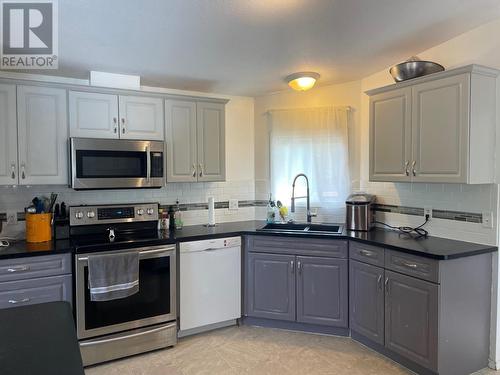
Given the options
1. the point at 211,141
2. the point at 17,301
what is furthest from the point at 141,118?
the point at 17,301

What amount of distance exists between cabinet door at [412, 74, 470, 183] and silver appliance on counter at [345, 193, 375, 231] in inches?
24.1

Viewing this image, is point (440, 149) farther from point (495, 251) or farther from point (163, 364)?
point (163, 364)

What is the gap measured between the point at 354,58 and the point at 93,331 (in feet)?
9.72

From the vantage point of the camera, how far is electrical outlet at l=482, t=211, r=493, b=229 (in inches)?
102

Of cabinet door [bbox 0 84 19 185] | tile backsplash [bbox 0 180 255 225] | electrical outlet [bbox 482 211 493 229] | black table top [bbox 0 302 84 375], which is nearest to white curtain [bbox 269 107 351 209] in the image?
tile backsplash [bbox 0 180 255 225]

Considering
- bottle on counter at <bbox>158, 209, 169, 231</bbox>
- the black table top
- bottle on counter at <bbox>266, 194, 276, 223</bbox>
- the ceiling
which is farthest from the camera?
bottle on counter at <bbox>266, 194, 276, 223</bbox>

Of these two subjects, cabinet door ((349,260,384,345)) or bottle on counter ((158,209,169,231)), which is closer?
cabinet door ((349,260,384,345))

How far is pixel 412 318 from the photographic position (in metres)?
2.58

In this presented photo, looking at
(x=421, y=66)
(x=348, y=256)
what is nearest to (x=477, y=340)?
(x=348, y=256)

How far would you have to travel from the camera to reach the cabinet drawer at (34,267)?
2510 mm

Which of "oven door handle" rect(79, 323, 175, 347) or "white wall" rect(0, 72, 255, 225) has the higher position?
"white wall" rect(0, 72, 255, 225)

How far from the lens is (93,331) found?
2787 mm

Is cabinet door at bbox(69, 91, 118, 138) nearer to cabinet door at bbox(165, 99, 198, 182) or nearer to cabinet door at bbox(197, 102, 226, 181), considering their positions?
cabinet door at bbox(165, 99, 198, 182)

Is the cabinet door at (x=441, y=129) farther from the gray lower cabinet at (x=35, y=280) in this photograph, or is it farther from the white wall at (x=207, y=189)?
the gray lower cabinet at (x=35, y=280)
